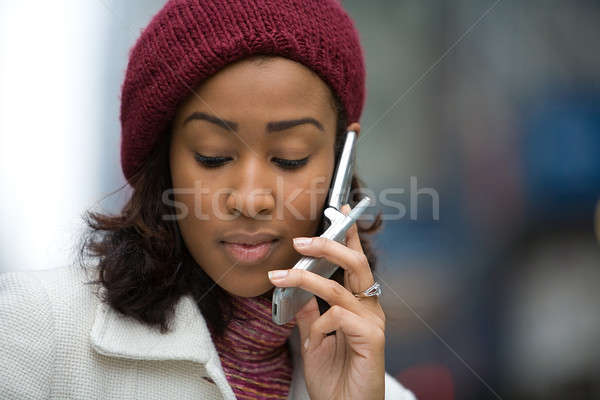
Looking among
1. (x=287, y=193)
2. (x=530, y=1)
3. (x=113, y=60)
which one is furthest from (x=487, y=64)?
(x=287, y=193)

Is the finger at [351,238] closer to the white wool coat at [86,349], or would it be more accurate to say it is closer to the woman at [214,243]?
the woman at [214,243]

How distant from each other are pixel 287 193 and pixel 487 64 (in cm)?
237

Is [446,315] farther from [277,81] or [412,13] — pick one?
[277,81]

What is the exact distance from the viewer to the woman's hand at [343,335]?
126cm

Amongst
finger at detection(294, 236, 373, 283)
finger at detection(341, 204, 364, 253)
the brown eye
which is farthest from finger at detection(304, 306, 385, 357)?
the brown eye

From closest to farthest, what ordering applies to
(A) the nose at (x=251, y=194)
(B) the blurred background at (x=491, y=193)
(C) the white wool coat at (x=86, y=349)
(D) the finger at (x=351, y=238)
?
1. (C) the white wool coat at (x=86, y=349)
2. (A) the nose at (x=251, y=194)
3. (D) the finger at (x=351, y=238)
4. (B) the blurred background at (x=491, y=193)

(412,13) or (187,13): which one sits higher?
(412,13)

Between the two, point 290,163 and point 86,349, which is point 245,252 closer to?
point 290,163

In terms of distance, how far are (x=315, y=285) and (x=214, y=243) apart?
285mm

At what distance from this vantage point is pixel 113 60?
9.00ft

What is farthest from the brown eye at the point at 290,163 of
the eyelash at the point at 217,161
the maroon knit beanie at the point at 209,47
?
the maroon knit beanie at the point at 209,47

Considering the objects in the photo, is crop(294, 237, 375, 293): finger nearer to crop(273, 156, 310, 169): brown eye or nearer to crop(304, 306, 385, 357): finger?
crop(304, 306, 385, 357): finger

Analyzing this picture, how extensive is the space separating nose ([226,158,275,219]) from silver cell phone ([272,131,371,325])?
165 mm

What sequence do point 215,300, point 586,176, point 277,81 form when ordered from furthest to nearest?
point 586,176 → point 215,300 → point 277,81
